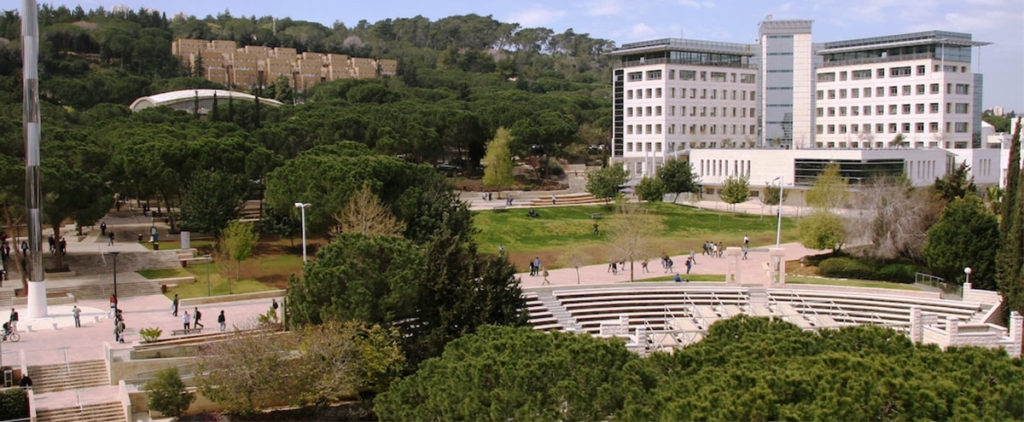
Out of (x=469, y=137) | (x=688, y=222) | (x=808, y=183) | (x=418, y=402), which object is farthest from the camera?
(x=469, y=137)

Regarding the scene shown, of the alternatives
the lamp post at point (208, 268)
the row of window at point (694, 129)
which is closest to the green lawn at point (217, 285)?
the lamp post at point (208, 268)

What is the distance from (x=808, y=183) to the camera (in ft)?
234

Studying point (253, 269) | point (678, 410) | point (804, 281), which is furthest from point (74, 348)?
point (804, 281)

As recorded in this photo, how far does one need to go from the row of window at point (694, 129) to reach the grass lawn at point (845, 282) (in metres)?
43.4

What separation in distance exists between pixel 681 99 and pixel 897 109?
733 inches

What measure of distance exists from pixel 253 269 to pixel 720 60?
55.3 meters

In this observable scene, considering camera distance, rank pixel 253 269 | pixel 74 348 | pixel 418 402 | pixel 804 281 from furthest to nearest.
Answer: pixel 253 269 → pixel 804 281 → pixel 74 348 → pixel 418 402

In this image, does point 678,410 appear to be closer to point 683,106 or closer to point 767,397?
point 767,397

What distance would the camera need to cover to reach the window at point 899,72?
80.1 metres

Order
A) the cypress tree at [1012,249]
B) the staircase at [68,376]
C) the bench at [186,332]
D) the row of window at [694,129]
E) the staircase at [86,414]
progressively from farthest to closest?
1. the row of window at [694,129]
2. the cypress tree at [1012,249]
3. the bench at [186,332]
4. the staircase at [68,376]
5. the staircase at [86,414]

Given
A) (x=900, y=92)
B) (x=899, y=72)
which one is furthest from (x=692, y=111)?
(x=899, y=72)

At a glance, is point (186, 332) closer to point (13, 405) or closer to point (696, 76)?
point (13, 405)

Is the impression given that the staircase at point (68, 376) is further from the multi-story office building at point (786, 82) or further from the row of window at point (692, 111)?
the multi-story office building at point (786, 82)

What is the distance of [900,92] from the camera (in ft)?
265
